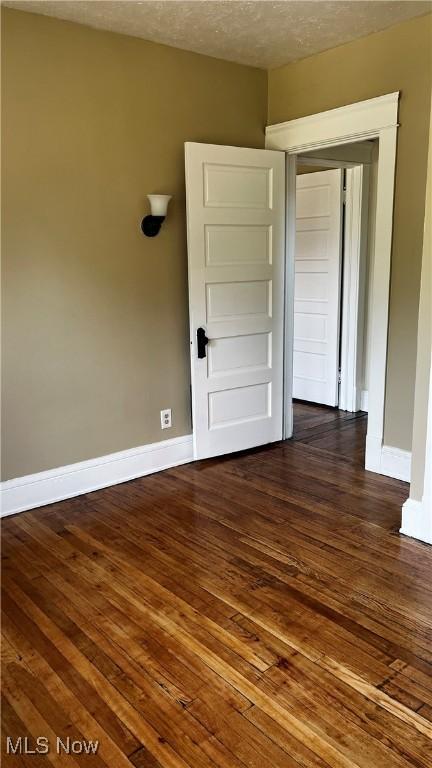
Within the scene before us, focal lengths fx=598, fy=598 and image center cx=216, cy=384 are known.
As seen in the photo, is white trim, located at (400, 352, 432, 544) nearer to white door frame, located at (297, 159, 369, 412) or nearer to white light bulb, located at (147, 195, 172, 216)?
white light bulb, located at (147, 195, 172, 216)

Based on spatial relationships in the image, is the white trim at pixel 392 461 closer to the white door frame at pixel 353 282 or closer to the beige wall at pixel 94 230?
the beige wall at pixel 94 230

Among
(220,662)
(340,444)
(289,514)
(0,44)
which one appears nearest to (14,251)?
(0,44)

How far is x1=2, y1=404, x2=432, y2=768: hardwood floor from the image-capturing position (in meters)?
1.83

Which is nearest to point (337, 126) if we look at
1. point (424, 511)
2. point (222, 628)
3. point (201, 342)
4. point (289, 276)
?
→ point (289, 276)

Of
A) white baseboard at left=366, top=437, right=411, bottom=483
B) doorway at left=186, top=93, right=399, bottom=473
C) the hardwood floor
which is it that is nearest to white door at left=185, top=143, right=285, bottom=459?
doorway at left=186, top=93, right=399, bottom=473

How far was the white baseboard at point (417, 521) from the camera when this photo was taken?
2956 millimetres

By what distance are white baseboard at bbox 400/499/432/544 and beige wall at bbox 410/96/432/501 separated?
0.05 metres

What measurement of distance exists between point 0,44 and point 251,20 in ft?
4.34

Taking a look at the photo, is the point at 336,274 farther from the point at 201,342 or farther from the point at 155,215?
the point at 155,215

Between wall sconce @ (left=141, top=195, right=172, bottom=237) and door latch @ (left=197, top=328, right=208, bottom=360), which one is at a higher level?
wall sconce @ (left=141, top=195, right=172, bottom=237)

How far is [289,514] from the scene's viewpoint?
3355 mm

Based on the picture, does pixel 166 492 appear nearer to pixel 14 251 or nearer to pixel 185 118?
pixel 14 251

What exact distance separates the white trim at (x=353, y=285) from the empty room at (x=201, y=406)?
0.39 meters

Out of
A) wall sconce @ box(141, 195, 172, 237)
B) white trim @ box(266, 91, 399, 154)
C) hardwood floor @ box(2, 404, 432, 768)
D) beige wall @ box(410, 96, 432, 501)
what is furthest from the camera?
wall sconce @ box(141, 195, 172, 237)
